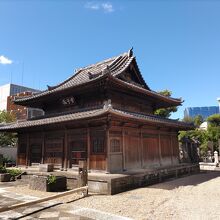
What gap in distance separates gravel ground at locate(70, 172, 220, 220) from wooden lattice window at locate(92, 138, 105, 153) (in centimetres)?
330

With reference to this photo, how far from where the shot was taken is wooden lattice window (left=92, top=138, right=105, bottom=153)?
14287 millimetres

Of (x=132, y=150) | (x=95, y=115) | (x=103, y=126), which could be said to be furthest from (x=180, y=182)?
(x=95, y=115)

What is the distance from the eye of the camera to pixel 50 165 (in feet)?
53.0

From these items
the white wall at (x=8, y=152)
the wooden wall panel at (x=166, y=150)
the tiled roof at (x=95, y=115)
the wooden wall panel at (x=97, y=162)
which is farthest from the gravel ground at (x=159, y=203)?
the white wall at (x=8, y=152)

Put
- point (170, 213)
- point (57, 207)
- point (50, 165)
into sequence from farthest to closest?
point (50, 165)
point (57, 207)
point (170, 213)

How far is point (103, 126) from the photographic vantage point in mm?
14188

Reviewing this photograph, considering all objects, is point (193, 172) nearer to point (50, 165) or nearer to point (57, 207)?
point (50, 165)

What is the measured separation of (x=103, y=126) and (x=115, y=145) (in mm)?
1478

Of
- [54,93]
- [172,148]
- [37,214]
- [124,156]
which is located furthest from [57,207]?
[172,148]

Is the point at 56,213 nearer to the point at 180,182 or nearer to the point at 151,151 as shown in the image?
the point at 180,182

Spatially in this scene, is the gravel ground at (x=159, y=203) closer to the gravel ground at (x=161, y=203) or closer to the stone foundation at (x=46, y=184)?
the gravel ground at (x=161, y=203)

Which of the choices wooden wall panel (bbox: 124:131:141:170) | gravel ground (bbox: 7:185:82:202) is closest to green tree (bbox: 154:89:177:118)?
wooden wall panel (bbox: 124:131:141:170)

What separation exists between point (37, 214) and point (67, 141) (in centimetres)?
828

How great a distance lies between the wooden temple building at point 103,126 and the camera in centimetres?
1424
